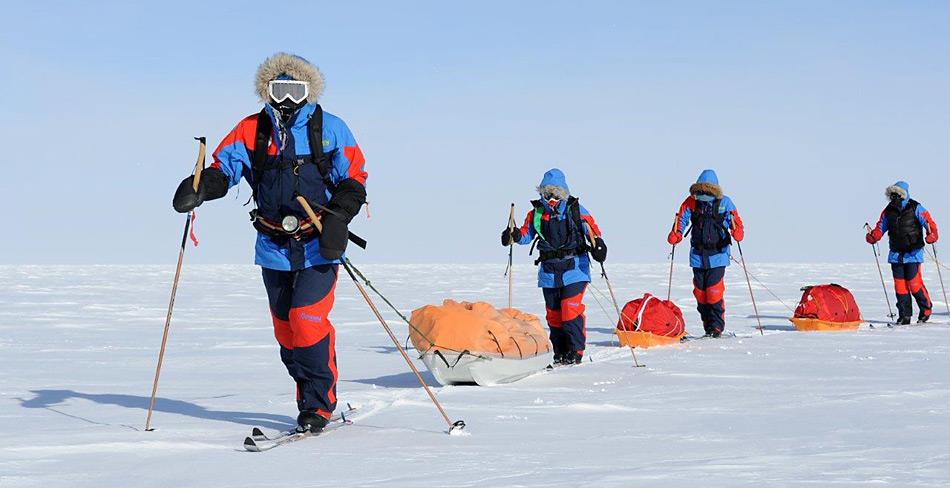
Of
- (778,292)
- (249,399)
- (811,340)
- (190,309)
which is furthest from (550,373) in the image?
(778,292)

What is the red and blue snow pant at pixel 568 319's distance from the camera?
8.25 metres

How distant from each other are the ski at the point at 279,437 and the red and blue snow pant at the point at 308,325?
147 mm

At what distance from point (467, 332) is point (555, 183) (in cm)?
232

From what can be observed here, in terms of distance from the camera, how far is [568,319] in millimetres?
8258

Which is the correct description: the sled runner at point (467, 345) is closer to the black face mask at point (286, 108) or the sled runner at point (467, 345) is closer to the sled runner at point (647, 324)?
the black face mask at point (286, 108)

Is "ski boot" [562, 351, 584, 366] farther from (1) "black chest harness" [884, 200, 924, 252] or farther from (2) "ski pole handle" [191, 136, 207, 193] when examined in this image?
(1) "black chest harness" [884, 200, 924, 252]

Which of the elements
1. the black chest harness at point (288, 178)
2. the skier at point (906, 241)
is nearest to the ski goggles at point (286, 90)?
the black chest harness at point (288, 178)

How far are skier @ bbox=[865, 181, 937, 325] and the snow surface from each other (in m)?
2.78

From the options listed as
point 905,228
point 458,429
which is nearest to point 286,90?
point 458,429

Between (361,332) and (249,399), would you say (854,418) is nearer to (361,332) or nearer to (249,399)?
(249,399)

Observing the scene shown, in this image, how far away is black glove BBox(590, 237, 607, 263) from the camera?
8.16m

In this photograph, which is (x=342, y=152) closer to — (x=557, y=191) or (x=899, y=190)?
(x=557, y=191)

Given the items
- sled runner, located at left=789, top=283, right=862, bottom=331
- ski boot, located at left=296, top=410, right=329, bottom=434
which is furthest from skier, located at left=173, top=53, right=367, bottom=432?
sled runner, located at left=789, top=283, right=862, bottom=331

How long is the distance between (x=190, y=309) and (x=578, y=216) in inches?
437
